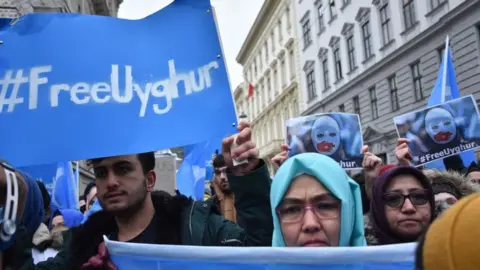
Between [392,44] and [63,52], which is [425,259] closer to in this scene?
[63,52]

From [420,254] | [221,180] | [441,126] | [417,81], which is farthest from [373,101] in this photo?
[420,254]

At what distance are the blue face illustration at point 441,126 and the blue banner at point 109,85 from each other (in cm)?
321

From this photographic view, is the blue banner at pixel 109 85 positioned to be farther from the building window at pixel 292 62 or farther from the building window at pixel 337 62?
the building window at pixel 292 62

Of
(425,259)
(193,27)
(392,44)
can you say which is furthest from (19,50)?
(392,44)

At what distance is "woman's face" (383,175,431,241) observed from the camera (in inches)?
99.7

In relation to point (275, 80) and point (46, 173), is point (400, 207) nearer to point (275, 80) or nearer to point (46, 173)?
point (46, 173)

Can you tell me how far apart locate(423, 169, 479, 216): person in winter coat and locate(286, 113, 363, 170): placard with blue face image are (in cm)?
168

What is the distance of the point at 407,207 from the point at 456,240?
187 centimetres

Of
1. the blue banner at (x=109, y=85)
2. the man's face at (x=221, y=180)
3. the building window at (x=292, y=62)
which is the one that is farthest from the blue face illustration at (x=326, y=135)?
the building window at (x=292, y=62)

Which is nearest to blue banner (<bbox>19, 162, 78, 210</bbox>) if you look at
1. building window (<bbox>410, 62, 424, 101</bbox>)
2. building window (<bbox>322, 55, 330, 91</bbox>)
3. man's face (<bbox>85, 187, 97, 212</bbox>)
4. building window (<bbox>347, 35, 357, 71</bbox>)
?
man's face (<bbox>85, 187, 97, 212</bbox>)

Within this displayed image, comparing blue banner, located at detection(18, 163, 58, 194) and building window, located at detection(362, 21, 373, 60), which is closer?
blue banner, located at detection(18, 163, 58, 194)

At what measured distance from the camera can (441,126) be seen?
195 inches

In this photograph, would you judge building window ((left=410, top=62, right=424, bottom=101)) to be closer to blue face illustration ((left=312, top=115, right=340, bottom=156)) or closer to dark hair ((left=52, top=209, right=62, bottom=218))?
blue face illustration ((left=312, top=115, right=340, bottom=156))

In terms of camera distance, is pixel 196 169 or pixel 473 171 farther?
pixel 196 169
